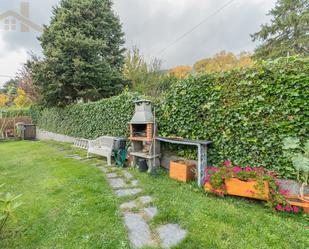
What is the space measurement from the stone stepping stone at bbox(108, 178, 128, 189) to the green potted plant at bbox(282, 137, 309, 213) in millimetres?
2824

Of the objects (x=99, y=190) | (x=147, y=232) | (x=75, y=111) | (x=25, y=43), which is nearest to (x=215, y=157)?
(x=147, y=232)

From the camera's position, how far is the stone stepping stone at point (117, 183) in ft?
11.1

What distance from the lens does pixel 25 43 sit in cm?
1031

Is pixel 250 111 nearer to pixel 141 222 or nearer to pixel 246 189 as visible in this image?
pixel 246 189

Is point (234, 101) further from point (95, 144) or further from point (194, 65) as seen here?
point (194, 65)

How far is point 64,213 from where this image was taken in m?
2.39

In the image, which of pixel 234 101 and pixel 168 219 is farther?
pixel 234 101

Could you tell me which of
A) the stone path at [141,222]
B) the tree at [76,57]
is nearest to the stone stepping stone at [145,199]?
the stone path at [141,222]

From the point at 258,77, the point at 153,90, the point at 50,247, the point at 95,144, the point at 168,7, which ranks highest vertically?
the point at 168,7

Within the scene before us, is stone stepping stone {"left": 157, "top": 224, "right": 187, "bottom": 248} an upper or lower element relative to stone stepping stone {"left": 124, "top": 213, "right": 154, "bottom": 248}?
upper

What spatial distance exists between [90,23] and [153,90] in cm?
496

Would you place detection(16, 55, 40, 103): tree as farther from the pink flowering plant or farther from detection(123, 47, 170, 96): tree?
the pink flowering plant

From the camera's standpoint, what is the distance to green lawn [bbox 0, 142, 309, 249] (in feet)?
6.02

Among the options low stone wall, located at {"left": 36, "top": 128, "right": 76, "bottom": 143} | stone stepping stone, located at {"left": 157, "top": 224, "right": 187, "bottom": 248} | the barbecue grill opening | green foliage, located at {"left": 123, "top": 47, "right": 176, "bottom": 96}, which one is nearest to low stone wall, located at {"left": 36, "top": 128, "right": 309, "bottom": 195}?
low stone wall, located at {"left": 36, "top": 128, "right": 76, "bottom": 143}
